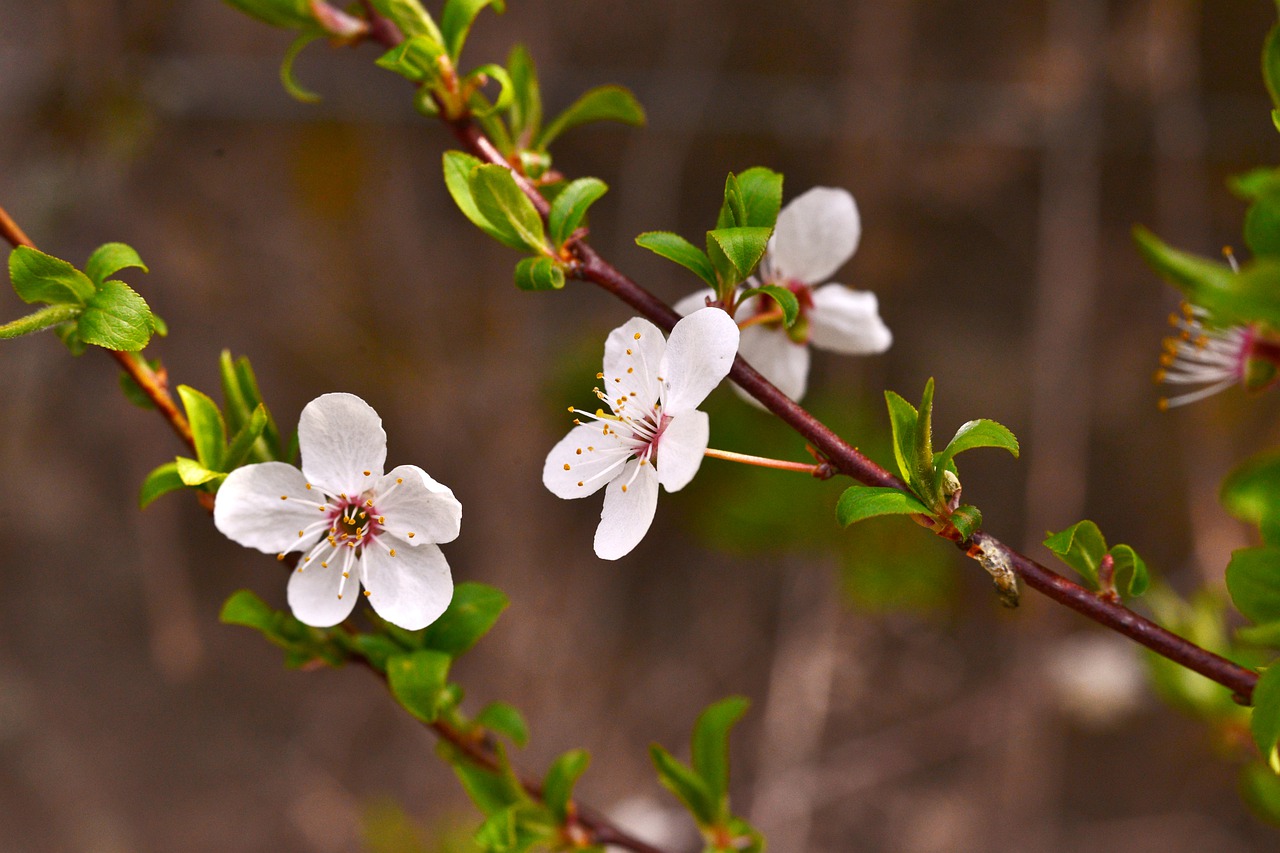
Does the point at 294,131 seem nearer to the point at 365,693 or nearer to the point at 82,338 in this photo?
the point at 365,693

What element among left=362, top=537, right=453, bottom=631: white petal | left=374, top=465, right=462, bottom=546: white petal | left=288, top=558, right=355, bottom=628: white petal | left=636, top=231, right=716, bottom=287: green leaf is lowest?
left=288, top=558, right=355, bottom=628: white petal

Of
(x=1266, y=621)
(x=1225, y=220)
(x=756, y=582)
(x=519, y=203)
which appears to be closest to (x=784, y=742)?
(x=756, y=582)

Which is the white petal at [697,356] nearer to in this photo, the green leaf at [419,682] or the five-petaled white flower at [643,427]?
the five-petaled white flower at [643,427]

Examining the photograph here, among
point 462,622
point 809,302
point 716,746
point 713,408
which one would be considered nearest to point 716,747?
point 716,746

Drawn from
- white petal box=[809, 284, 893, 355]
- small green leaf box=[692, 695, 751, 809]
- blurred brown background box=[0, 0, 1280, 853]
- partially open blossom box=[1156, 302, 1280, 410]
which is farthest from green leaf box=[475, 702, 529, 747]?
blurred brown background box=[0, 0, 1280, 853]

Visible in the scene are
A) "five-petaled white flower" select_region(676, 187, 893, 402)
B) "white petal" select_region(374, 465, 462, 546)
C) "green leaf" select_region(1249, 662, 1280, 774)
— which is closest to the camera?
"green leaf" select_region(1249, 662, 1280, 774)

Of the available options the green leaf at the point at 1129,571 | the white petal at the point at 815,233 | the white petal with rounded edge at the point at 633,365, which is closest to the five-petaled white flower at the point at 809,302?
the white petal at the point at 815,233

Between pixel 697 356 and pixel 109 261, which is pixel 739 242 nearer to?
pixel 697 356

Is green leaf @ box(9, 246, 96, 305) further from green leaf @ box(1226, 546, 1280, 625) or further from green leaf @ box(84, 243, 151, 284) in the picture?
green leaf @ box(1226, 546, 1280, 625)
